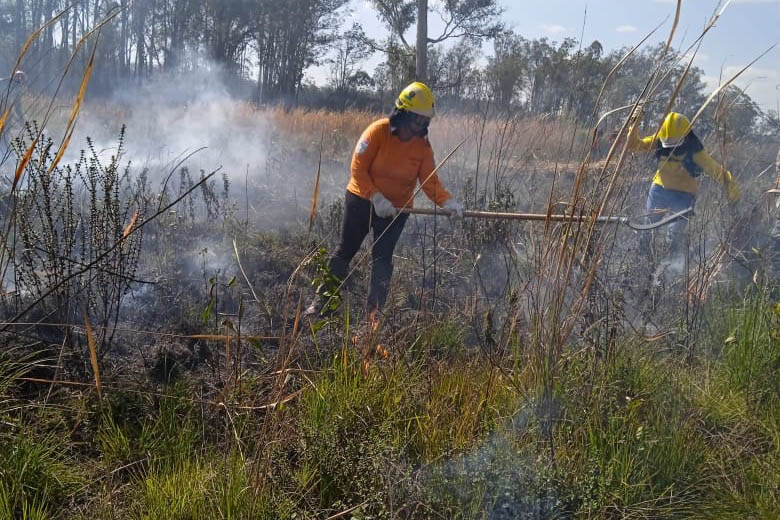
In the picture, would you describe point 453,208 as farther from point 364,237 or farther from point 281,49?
point 281,49

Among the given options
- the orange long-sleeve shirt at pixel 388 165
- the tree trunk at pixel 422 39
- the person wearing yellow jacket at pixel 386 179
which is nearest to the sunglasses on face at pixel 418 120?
the person wearing yellow jacket at pixel 386 179

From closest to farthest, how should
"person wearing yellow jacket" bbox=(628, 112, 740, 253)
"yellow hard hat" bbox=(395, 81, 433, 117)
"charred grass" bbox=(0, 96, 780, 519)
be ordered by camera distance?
"charred grass" bbox=(0, 96, 780, 519), "yellow hard hat" bbox=(395, 81, 433, 117), "person wearing yellow jacket" bbox=(628, 112, 740, 253)

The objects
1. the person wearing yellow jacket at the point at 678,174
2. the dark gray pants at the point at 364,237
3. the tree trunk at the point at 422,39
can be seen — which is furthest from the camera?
the tree trunk at the point at 422,39

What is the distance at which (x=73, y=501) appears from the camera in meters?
2.17

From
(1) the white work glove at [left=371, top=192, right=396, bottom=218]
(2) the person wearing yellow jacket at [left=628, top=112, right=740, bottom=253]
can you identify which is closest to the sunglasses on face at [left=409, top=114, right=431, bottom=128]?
(1) the white work glove at [left=371, top=192, right=396, bottom=218]

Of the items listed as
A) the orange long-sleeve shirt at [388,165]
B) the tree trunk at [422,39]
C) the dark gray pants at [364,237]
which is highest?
the tree trunk at [422,39]

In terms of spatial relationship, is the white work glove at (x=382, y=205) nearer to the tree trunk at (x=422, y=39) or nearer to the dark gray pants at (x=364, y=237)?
the dark gray pants at (x=364, y=237)

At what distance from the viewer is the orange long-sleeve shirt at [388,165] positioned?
4117mm

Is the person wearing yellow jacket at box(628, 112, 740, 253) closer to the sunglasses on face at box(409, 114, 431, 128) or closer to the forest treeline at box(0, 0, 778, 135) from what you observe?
the sunglasses on face at box(409, 114, 431, 128)

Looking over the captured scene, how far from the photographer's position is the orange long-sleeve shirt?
4.12m

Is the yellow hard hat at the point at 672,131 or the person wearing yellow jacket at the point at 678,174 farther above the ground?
the yellow hard hat at the point at 672,131

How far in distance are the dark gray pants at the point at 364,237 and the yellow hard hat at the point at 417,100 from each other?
0.71 metres

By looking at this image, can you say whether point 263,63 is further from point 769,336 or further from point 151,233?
point 769,336

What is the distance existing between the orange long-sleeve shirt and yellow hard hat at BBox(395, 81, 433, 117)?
0.71 feet
